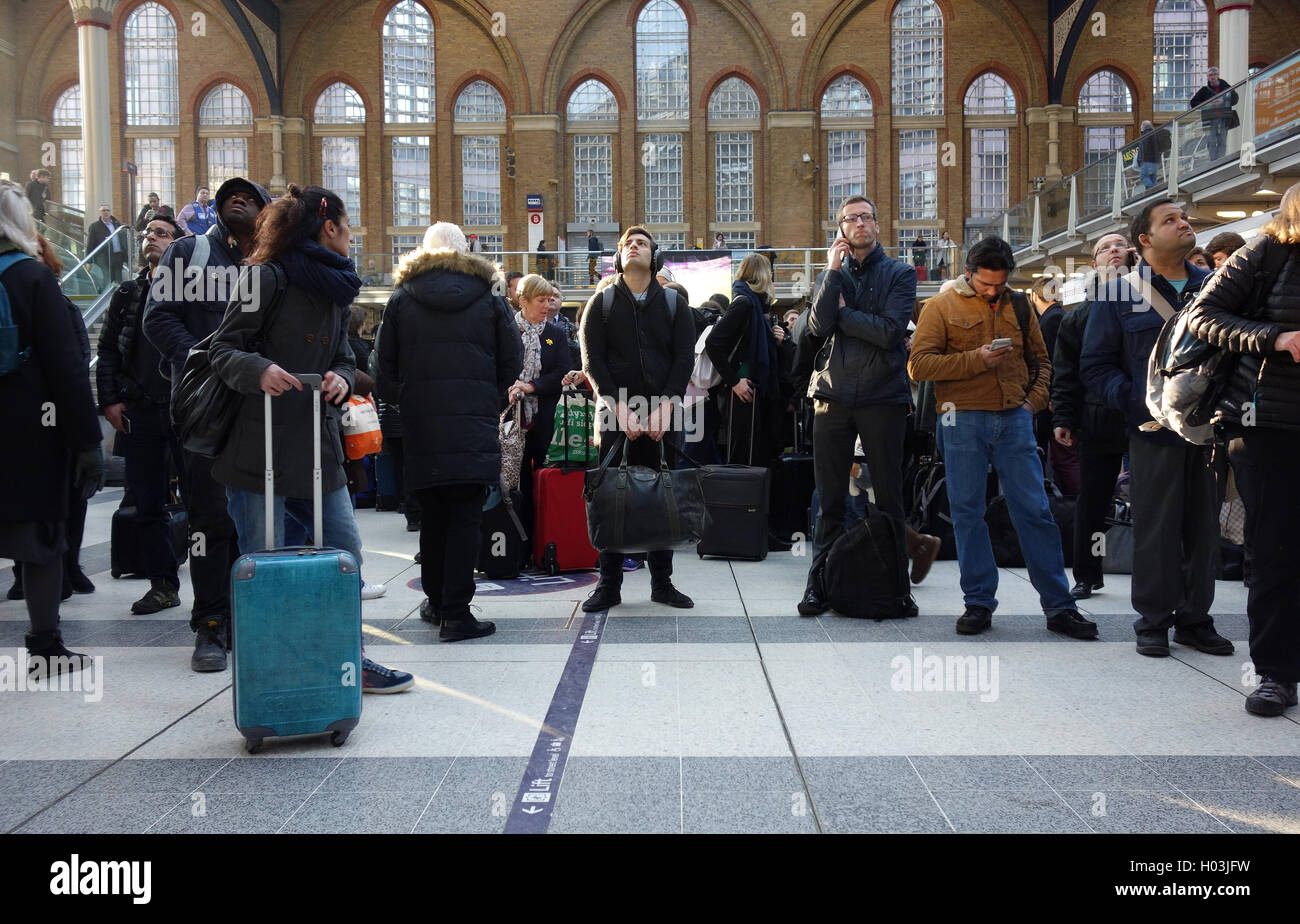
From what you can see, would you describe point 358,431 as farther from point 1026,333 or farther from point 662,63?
point 662,63

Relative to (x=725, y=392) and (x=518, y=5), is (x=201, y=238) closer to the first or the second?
(x=725, y=392)

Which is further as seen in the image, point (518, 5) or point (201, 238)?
point (518, 5)

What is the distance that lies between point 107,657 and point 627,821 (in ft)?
10.9

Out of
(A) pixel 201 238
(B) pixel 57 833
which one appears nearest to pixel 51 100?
(A) pixel 201 238

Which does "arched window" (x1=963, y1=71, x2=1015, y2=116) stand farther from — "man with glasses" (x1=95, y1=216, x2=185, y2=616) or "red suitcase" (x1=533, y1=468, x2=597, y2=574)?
"man with glasses" (x1=95, y1=216, x2=185, y2=616)

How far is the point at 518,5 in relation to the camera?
110 ft

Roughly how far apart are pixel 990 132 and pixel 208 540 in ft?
110

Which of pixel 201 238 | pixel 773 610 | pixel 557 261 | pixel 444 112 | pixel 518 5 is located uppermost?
pixel 518 5

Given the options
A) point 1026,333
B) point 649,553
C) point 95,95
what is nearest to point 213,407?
point 649,553

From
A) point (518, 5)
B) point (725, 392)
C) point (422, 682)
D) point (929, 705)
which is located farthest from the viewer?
point (518, 5)

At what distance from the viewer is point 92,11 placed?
24.5m

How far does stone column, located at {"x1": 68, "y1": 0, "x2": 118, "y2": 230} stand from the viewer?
2409cm

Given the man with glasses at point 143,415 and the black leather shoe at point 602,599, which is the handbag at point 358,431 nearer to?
the black leather shoe at point 602,599

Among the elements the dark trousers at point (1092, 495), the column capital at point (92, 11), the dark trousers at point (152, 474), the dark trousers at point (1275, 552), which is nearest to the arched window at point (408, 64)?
the column capital at point (92, 11)
